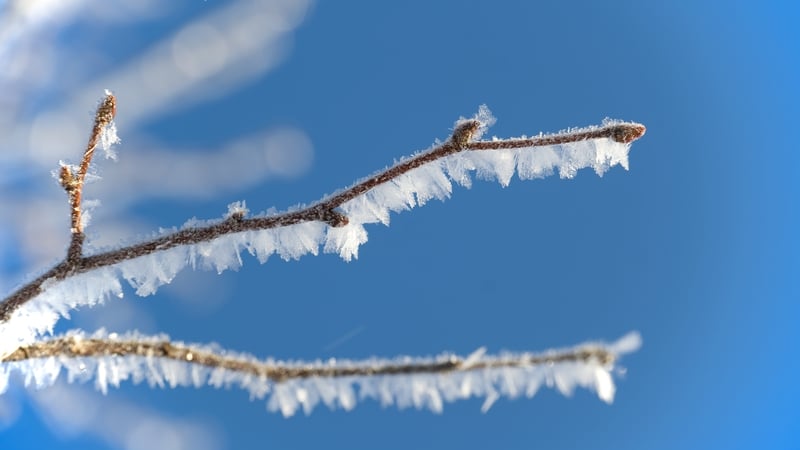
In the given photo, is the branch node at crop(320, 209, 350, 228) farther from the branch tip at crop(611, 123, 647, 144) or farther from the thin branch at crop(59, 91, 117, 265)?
the branch tip at crop(611, 123, 647, 144)

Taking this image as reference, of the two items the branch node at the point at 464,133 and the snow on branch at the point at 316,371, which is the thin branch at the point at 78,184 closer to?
the snow on branch at the point at 316,371

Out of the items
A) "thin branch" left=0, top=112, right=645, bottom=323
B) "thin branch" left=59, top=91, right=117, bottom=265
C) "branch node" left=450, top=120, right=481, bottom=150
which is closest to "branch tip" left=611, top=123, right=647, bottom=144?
"thin branch" left=0, top=112, right=645, bottom=323

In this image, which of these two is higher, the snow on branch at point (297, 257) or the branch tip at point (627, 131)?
the branch tip at point (627, 131)

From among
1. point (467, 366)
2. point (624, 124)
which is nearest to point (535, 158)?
point (624, 124)

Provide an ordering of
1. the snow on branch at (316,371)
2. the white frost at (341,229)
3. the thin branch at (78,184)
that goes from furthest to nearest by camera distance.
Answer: the white frost at (341,229), the thin branch at (78,184), the snow on branch at (316,371)

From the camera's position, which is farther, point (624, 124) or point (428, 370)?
point (624, 124)

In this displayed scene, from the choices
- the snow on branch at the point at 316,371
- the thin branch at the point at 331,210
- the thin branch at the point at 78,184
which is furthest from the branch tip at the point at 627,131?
the thin branch at the point at 78,184

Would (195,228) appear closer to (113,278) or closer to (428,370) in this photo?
(113,278)

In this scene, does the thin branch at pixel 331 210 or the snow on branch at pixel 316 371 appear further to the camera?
the thin branch at pixel 331 210
